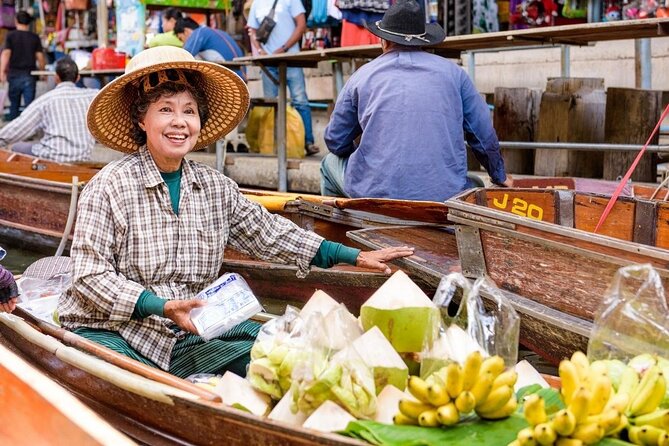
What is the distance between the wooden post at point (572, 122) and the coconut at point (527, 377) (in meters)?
5.18

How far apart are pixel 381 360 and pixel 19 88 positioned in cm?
1266

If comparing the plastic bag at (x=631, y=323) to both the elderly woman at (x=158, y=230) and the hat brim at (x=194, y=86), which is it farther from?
the hat brim at (x=194, y=86)

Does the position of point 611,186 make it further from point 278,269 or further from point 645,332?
point 645,332

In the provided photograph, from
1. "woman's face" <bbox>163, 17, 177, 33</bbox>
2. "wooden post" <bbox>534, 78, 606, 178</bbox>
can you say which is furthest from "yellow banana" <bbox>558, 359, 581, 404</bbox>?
"woman's face" <bbox>163, 17, 177, 33</bbox>

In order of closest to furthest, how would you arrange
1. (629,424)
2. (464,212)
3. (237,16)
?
(629,424) → (464,212) → (237,16)

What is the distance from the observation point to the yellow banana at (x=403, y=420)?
2.21 metres

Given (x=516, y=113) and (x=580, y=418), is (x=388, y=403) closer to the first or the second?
(x=580, y=418)

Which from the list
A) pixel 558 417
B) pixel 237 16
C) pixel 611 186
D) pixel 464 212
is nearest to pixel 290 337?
pixel 558 417

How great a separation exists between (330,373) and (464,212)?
75.6 inches

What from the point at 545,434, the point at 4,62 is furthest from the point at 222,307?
the point at 4,62

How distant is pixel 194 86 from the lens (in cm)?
356

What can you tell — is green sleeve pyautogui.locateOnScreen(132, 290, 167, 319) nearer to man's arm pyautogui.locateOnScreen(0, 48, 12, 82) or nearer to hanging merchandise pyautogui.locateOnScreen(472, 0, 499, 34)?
hanging merchandise pyautogui.locateOnScreen(472, 0, 499, 34)

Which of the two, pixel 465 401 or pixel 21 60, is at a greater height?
pixel 21 60

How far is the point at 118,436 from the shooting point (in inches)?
92.7
